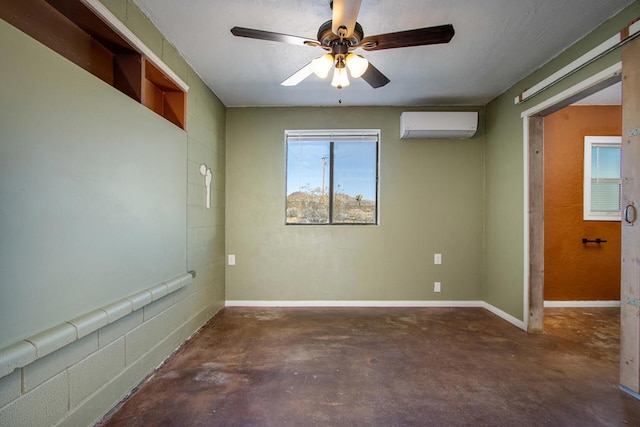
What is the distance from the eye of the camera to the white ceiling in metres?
1.90

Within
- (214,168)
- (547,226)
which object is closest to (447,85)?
(547,226)

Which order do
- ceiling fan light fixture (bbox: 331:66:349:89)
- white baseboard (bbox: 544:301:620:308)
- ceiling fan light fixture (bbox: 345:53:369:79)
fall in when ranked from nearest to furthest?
1. ceiling fan light fixture (bbox: 345:53:369:79)
2. ceiling fan light fixture (bbox: 331:66:349:89)
3. white baseboard (bbox: 544:301:620:308)

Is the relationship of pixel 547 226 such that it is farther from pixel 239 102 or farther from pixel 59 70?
pixel 59 70

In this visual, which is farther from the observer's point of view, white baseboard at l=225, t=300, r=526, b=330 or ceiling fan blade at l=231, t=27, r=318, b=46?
white baseboard at l=225, t=300, r=526, b=330

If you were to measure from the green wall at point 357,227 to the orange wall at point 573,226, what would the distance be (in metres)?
0.84

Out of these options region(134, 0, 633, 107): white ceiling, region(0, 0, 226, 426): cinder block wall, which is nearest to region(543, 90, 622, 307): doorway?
region(134, 0, 633, 107): white ceiling

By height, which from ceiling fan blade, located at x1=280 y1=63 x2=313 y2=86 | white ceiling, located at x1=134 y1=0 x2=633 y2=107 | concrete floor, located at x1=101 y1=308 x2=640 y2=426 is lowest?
concrete floor, located at x1=101 y1=308 x2=640 y2=426

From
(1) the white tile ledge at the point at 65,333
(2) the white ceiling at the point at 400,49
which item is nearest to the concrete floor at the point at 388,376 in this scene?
(1) the white tile ledge at the point at 65,333

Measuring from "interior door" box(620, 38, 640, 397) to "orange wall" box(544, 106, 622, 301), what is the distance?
192cm

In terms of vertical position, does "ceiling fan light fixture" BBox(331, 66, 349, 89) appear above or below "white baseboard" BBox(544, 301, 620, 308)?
above

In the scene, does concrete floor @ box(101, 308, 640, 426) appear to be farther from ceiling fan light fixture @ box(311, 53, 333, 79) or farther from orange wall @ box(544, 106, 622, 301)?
ceiling fan light fixture @ box(311, 53, 333, 79)

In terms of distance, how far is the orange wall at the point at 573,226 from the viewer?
11.8ft

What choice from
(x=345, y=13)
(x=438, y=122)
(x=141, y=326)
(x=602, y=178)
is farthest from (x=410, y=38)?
(x=602, y=178)

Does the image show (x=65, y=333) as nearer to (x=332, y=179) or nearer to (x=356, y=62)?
(x=356, y=62)
